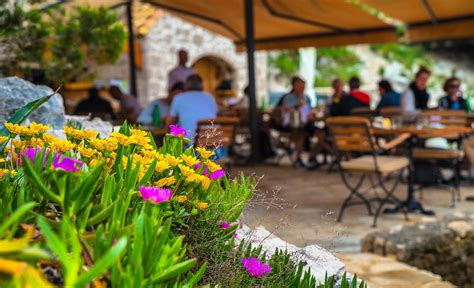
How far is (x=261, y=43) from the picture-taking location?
10164 millimetres

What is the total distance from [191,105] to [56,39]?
6.34 ft

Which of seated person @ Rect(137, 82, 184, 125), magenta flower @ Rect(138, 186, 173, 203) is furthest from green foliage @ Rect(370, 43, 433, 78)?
magenta flower @ Rect(138, 186, 173, 203)

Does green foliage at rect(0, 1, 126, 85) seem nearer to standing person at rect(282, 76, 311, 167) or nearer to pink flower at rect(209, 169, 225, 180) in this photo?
standing person at rect(282, 76, 311, 167)

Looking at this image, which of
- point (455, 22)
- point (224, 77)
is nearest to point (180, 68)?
point (455, 22)

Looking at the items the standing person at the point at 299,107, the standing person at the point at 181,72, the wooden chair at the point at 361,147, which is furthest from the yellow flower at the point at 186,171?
the standing person at the point at 181,72

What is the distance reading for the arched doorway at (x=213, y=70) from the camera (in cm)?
1786

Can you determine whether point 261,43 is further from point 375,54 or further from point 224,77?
point 375,54

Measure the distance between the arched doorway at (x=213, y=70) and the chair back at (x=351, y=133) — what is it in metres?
12.9

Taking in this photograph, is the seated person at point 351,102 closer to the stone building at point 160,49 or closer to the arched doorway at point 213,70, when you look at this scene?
the stone building at point 160,49

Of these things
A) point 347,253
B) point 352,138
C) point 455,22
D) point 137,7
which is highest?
point 137,7

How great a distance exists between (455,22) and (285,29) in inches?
102

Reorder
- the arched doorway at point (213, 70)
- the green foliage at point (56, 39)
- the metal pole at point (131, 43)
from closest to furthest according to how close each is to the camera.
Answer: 1. the green foliage at point (56, 39)
2. the metal pole at point (131, 43)
3. the arched doorway at point (213, 70)

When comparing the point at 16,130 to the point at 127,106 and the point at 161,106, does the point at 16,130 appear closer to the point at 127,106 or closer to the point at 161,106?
the point at 161,106

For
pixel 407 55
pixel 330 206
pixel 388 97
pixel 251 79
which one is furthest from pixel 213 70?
pixel 330 206
